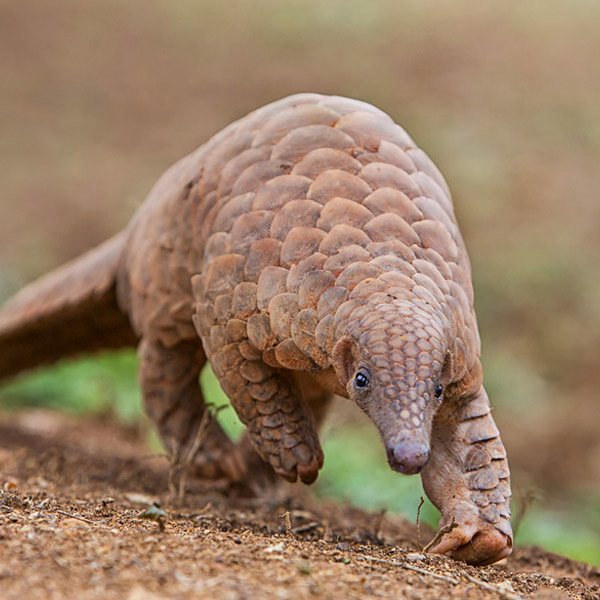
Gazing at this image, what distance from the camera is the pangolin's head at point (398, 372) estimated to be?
3.07m

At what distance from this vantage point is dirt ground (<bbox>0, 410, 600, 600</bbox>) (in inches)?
103

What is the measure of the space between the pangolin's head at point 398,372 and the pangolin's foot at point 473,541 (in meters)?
0.63

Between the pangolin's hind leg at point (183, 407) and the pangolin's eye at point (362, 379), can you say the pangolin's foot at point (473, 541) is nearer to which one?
the pangolin's eye at point (362, 379)

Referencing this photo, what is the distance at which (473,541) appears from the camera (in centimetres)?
368

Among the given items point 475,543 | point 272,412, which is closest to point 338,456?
point 272,412

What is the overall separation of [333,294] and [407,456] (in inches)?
27.4

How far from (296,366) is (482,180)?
39.8ft

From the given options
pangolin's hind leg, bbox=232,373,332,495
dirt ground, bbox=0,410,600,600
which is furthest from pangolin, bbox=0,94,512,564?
pangolin's hind leg, bbox=232,373,332,495

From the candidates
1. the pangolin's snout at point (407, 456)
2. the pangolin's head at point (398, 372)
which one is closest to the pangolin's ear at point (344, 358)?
the pangolin's head at point (398, 372)

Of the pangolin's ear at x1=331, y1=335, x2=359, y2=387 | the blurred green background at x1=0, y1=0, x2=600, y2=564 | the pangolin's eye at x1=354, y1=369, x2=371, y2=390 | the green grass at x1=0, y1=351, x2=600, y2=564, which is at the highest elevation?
the blurred green background at x1=0, y1=0, x2=600, y2=564

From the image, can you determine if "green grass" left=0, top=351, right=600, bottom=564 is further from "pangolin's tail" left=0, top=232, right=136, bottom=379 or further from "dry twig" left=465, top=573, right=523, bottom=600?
"dry twig" left=465, top=573, right=523, bottom=600

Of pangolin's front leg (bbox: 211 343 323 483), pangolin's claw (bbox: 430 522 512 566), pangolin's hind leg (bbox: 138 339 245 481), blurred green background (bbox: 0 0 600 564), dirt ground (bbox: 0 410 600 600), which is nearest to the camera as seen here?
dirt ground (bbox: 0 410 600 600)

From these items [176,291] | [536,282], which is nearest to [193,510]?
[176,291]

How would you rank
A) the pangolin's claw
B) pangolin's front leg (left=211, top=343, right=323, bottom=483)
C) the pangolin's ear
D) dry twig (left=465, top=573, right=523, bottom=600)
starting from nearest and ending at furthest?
1. dry twig (left=465, top=573, right=523, bottom=600)
2. the pangolin's ear
3. the pangolin's claw
4. pangolin's front leg (left=211, top=343, right=323, bottom=483)
